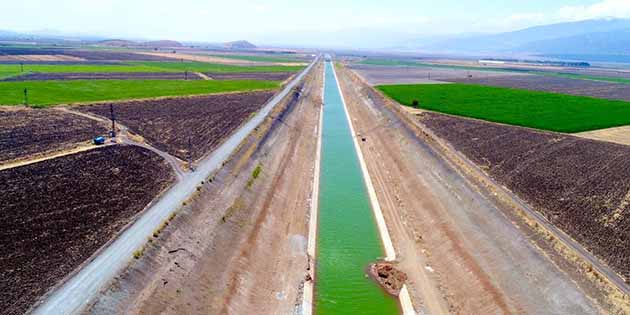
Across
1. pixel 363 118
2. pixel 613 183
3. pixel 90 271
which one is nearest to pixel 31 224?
pixel 90 271

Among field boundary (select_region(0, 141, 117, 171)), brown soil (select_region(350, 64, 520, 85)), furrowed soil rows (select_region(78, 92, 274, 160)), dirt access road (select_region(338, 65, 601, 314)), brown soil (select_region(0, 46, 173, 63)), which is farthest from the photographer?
brown soil (select_region(0, 46, 173, 63))

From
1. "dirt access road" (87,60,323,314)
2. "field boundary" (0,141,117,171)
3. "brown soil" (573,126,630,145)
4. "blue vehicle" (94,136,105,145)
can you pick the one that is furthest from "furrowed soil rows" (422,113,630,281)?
"field boundary" (0,141,117,171)

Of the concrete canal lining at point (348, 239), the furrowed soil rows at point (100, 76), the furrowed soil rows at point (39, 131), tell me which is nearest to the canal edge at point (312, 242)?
the concrete canal lining at point (348, 239)

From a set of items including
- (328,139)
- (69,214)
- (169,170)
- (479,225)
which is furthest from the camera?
(328,139)

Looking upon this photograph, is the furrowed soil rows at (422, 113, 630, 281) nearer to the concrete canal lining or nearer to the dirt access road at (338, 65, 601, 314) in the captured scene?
the dirt access road at (338, 65, 601, 314)

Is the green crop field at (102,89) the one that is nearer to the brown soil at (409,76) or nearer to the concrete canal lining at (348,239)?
the concrete canal lining at (348,239)

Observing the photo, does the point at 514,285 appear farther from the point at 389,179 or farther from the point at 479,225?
the point at 389,179
